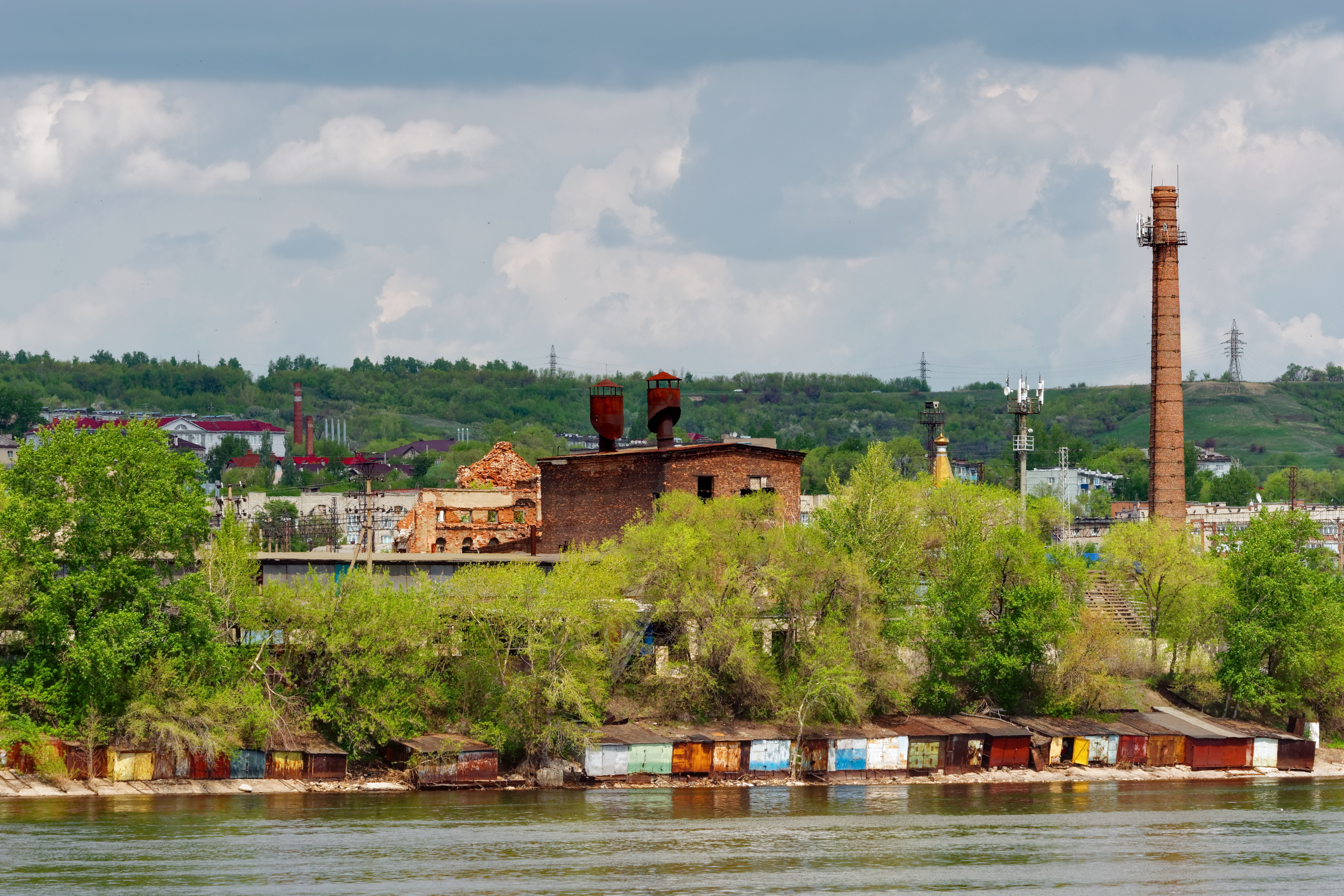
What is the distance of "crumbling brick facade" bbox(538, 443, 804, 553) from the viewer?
6606 cm

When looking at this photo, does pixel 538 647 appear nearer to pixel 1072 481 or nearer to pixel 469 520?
pixel 469 520

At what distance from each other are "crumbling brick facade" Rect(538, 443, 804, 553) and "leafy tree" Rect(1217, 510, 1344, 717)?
57.0 feet

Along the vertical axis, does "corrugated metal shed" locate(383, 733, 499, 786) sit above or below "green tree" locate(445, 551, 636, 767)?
below

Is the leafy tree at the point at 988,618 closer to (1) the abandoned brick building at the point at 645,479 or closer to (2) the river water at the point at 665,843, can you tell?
(2) the river water at the point at 665,843

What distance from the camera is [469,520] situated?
71.3 m

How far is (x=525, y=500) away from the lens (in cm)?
7212

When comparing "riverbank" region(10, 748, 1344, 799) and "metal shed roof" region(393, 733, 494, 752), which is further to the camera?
"metal shed roof" region(393, 733, 494, 752)

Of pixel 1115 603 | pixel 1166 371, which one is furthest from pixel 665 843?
pixel 1166 371

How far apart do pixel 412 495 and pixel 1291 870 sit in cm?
8060

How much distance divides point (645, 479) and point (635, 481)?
517mm

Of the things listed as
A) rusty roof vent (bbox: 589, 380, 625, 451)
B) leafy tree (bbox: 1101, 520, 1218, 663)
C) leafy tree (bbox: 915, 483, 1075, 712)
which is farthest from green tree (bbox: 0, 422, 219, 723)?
leafy tree (bbox: 1101, 520, 1218, 663)

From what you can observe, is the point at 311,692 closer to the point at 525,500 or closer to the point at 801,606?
the point at 801,606

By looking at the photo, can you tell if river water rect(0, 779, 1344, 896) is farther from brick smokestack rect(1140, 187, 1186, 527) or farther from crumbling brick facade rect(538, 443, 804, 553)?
brick smokestack rect(1140, 187, 1186, 527)

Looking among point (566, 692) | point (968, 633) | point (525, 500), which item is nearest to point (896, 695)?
point (968, 633)
